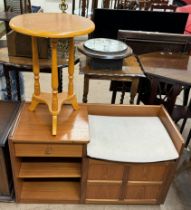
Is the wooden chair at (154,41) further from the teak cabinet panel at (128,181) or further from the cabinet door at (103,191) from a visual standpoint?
the cabinet door at (103,191)

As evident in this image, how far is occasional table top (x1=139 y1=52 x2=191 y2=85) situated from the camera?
153cm

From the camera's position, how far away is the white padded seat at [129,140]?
126cm

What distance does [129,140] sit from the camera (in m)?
1.36

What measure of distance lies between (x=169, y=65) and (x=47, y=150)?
40.7 inches

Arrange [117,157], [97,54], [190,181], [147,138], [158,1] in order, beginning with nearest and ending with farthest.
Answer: [117,157] → [147,138] → [97,54] → [190,181] → [158,1]

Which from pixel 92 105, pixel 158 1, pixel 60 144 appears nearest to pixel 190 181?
pixel 92 105

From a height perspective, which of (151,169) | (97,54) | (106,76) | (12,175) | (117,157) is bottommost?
(12,175)

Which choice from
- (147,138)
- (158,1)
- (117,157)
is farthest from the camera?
(158,1)

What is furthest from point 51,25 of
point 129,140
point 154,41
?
point 154,41

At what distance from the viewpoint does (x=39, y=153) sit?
50.1 inches

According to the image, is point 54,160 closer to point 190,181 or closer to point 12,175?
point 12,175

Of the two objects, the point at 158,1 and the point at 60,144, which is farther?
the point at 158,1

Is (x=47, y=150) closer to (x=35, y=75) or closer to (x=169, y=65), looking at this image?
(x=35, y=75)

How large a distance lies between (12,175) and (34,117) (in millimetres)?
372
